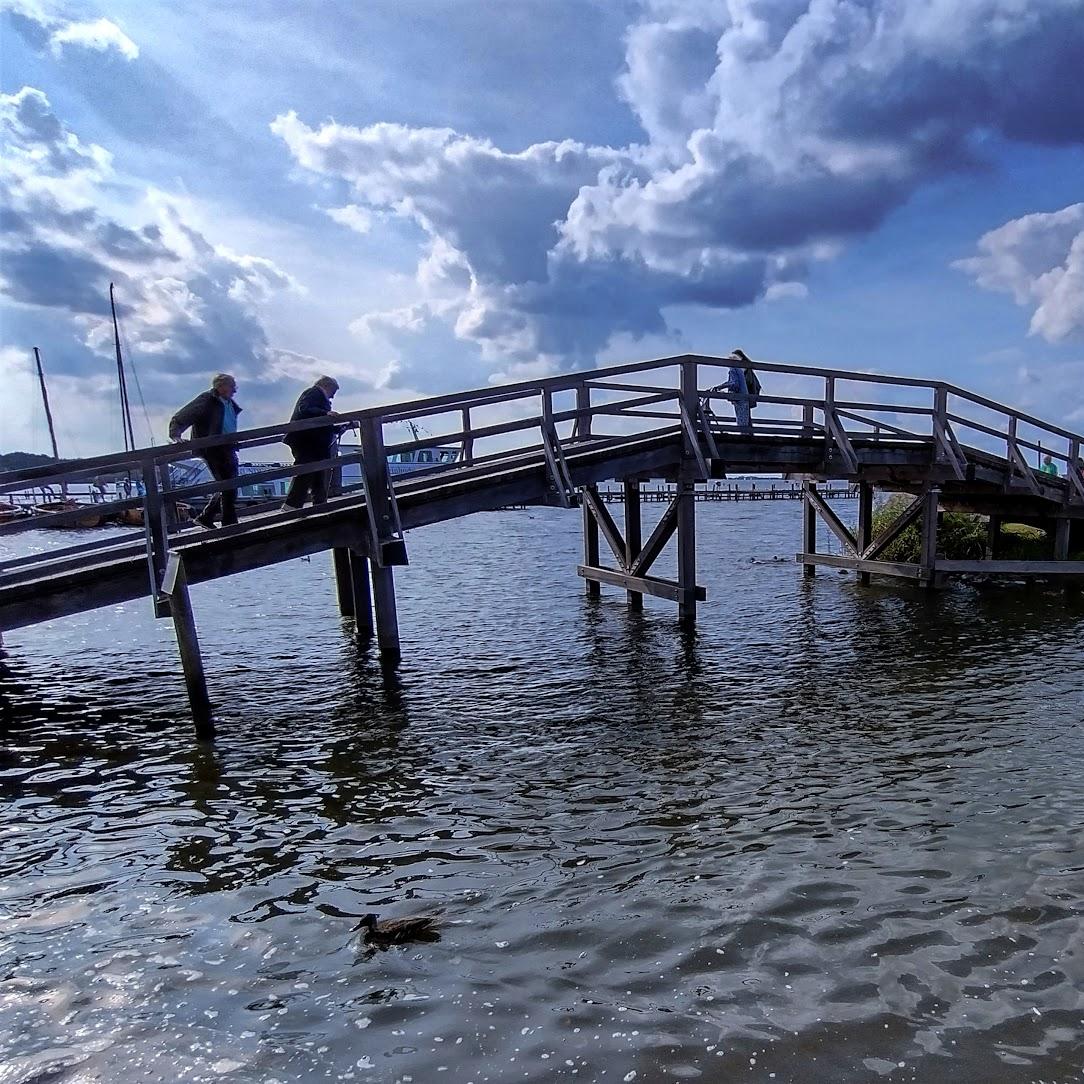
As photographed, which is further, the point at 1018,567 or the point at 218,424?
the point at 1018,567

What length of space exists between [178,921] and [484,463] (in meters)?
9.46

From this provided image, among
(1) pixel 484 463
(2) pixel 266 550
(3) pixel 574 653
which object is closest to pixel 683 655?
(3) pixel 574 653

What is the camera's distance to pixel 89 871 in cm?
551

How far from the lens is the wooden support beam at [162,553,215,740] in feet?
27.4

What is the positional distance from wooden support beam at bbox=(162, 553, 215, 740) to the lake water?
0.29m

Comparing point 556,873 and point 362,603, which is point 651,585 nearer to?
point 362,603

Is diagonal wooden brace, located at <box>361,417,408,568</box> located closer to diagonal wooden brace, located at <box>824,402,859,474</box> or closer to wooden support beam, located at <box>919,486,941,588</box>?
diagonal wooden brace, located at <box>824,402,859,474</box>

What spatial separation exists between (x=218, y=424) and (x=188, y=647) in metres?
3.22

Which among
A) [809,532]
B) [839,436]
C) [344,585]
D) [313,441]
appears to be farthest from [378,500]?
[809,532]

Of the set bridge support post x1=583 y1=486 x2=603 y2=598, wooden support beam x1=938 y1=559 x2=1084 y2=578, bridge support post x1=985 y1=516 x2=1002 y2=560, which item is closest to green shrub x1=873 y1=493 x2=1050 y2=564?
bridge support post x1=985 y1=516 x2=1002 y2=560

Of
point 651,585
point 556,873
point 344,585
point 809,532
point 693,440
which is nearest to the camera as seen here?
point 556,873

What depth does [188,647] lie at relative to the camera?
8523mm

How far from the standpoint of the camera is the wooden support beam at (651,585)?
14.2 meters

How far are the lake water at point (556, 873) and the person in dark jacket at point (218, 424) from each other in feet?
8.74
